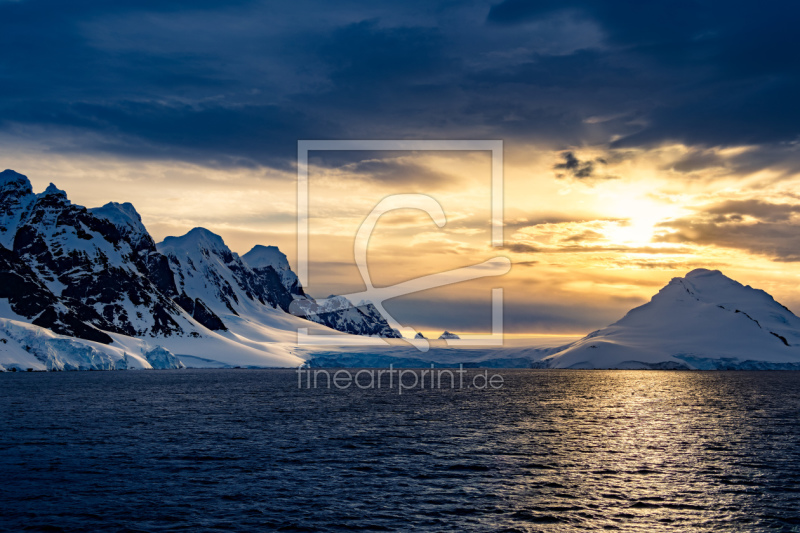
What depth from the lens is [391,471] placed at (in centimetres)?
4641

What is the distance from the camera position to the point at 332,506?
120 feet

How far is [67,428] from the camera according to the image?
67625mm

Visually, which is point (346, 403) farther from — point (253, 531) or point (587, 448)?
point (253, 531)

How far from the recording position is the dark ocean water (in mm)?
34188

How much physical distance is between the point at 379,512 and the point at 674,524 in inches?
621

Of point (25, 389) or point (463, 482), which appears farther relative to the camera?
point (25, 389)

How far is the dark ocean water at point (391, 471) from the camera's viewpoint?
34188 mm

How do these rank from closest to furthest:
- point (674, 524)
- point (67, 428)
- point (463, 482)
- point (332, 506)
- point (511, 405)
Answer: point (674, 524)
point (332, 506)
point (463, 482)
point (67, 428)
point (511, 405)

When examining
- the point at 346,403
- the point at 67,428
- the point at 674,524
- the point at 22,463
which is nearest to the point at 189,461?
the point at 22,463

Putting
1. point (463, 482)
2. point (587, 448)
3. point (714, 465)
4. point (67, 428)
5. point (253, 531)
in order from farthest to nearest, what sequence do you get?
point (67, 428)
point (587, 448)
point (714, 465)
point (463, 482)
point (253, 531)

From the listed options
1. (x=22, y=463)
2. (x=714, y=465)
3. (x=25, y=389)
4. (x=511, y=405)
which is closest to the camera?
(x=22, y=463)

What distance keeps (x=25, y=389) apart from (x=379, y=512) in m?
117

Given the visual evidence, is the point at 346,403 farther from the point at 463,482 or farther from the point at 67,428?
the point at 463,482

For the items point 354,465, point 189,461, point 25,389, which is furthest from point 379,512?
point 25,389
